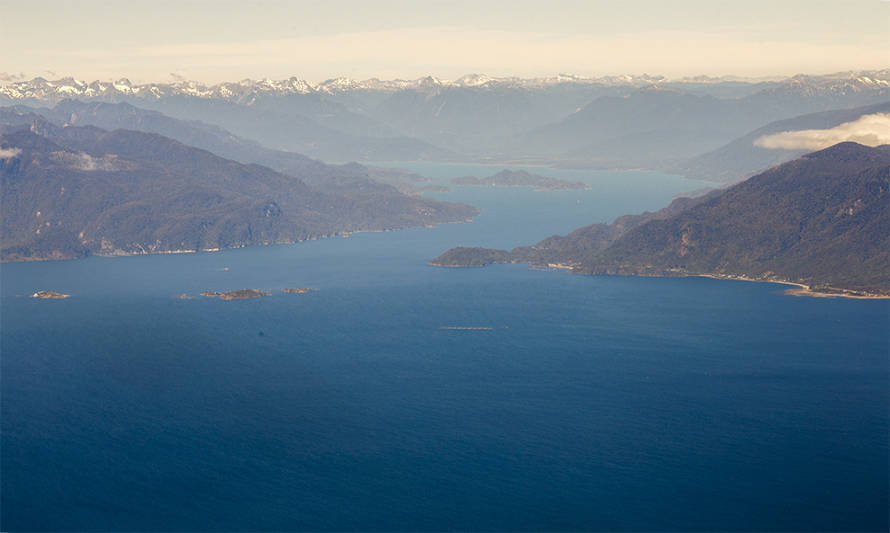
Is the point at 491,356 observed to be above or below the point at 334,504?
above

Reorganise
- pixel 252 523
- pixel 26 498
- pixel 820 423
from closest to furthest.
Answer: pixel 252 523
pixel 26 498
pixel 820 423

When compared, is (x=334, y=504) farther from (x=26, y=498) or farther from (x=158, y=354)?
(x=158, y=354)

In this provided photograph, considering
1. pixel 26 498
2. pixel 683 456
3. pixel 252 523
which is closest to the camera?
pixel 252 523

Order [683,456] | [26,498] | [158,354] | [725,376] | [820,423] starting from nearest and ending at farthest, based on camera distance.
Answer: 1. [26,498]
2. [683,456]
3. [820,423]
4. [725,376]
5. [158,354]

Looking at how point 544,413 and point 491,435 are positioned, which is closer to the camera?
Result: point 491,435

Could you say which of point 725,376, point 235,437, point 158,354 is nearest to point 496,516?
point 235,437

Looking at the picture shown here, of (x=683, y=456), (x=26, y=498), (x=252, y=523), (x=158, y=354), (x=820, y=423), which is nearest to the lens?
(x=252, y=523)

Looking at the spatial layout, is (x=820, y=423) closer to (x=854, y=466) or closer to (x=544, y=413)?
(x=854, y=466)

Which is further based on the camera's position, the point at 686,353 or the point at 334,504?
the point at 686,353

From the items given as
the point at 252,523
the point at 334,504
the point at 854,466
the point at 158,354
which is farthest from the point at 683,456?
the point at 158,354
